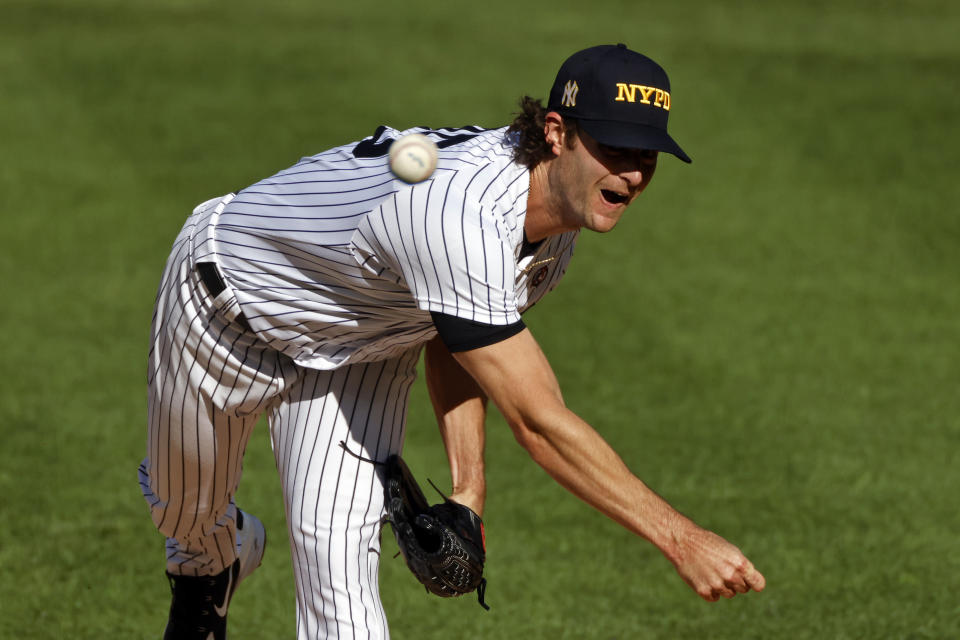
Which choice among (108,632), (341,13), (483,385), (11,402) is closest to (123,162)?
(11,402)

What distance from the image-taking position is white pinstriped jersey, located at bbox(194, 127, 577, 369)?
126 inches

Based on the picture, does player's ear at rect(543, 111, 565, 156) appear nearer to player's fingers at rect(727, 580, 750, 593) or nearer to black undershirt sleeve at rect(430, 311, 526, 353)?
black undershirt sleeve at rect(430, 311, 526, 353)

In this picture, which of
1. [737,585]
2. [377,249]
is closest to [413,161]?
[377,249]

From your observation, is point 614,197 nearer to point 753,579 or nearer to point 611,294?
point 753,579

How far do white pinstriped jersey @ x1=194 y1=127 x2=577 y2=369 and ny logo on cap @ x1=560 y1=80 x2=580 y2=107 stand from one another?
0.22 m

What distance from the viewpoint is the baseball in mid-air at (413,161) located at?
3.33m

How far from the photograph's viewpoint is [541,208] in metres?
3.50

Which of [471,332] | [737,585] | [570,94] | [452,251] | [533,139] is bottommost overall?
[737,585]

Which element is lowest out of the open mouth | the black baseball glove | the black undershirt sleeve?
the black baseball glove

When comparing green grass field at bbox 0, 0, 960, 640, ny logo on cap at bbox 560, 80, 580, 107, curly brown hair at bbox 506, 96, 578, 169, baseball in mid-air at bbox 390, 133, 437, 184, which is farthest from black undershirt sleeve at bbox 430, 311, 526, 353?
green grass field at bbox 0, 0, 960, 640

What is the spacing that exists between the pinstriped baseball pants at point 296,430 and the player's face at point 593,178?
986 millimetres

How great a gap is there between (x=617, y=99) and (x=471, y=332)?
0.75m

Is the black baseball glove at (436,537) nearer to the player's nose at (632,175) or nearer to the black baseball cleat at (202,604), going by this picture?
the black baseball cleat at (202,604)

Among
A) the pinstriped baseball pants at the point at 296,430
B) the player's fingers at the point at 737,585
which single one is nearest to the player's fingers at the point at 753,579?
the player's fingers at the point at 737,585
